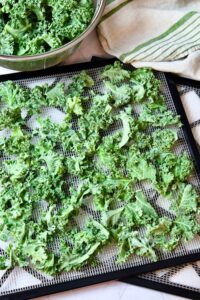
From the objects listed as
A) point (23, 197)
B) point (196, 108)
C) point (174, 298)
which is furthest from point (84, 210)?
point (196, 108)

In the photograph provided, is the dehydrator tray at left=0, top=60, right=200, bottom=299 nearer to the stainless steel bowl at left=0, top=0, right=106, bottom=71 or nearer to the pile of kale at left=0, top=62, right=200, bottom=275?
the pile of kale at left=0, top=62, right=200, bottom=275

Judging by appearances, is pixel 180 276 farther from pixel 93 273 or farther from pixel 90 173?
pixel 90 173

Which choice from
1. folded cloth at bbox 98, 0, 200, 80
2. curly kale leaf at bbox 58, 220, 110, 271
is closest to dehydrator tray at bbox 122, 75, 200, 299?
curly kale leaf at bbox 58, 220, 110, 271

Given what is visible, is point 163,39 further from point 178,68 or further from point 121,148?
point 121,148

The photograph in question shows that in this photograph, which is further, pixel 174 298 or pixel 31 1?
pixel 31 1

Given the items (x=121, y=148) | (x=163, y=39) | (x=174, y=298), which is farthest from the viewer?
(x=163, y=39)

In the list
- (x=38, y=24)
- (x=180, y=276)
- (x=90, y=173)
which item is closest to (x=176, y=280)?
(x=180, y=276)
